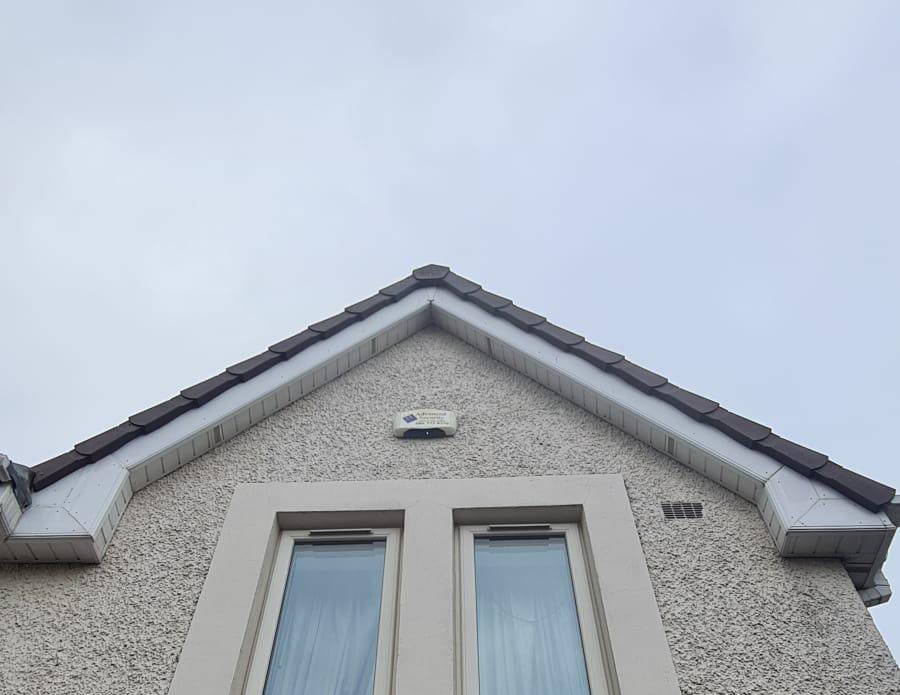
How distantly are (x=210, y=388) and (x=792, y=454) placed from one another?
3.60 meters

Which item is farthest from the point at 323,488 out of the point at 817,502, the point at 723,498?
the point at 817,502

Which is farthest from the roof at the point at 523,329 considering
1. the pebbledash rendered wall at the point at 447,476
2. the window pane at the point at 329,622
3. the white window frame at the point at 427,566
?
the window pane at the point at 329,622

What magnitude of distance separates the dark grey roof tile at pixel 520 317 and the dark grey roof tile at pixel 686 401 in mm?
1101

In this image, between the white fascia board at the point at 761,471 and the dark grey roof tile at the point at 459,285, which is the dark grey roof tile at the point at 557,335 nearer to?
the white fascia board at the point at 761,471

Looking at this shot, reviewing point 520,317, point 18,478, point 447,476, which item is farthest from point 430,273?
point 18,478

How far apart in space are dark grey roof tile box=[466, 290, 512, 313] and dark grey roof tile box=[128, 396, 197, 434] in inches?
86.9

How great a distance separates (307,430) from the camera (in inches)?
203

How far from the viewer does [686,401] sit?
4.81 meters

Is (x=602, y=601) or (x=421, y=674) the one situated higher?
(x=602, y=601)

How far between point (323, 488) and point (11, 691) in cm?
182

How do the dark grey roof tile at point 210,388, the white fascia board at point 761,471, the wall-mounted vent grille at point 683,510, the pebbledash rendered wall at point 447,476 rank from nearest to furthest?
1. the pebbledash rendered wall at point 447,476
2. the white fascia board at point 761,471
3. the wall-mounted vent grille at point 683,510
4. the dark grey roof tile at point 210,388

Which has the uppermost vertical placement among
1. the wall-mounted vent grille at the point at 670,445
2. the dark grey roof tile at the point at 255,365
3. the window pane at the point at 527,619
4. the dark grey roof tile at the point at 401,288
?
the dark grey roof tile at the point at 401,288

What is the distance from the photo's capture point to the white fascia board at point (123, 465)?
418 centimetres

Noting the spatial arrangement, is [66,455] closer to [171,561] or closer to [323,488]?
[171,561]
